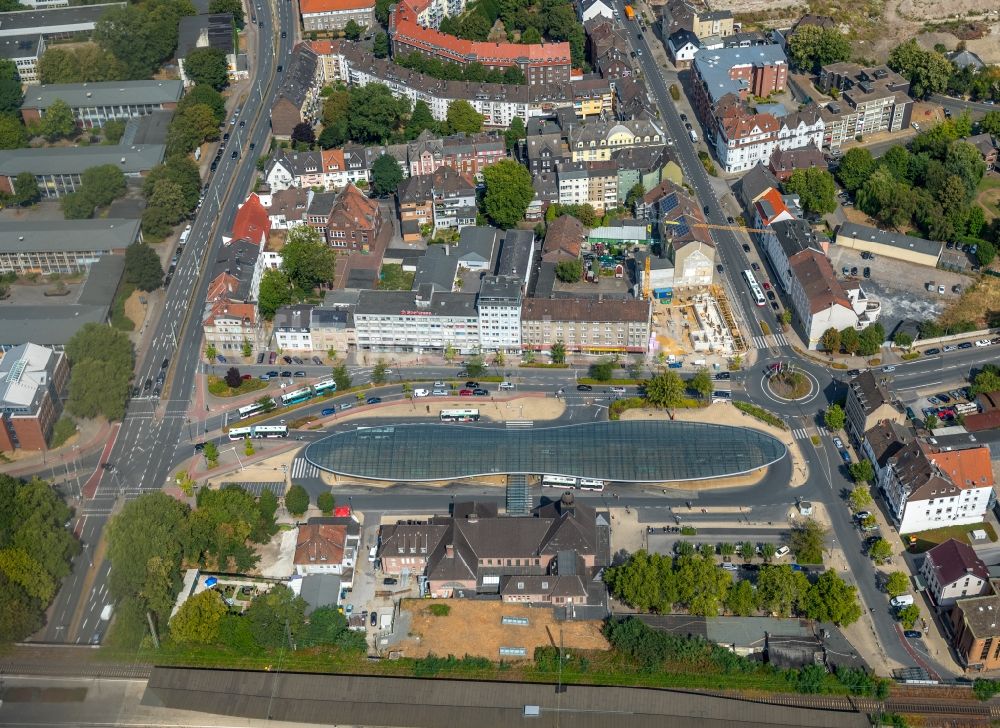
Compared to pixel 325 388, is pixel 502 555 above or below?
above

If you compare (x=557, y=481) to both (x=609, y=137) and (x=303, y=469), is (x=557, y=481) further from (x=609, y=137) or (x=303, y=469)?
(x=609, y=137)

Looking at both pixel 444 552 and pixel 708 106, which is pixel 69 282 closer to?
pixel 444 552

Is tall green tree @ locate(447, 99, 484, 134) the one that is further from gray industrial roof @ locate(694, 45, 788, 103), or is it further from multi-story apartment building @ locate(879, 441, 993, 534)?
multi-story apartment building @ locate(879, 441, 993, 534)

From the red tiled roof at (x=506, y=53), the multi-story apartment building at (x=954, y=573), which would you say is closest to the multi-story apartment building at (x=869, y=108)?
the red tiled roof at (x=506, y=53)

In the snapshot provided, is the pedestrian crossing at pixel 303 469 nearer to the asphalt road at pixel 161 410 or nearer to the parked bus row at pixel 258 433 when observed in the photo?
the parked bus row at pixel 258 433

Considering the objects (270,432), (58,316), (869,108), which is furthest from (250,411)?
(869,108)

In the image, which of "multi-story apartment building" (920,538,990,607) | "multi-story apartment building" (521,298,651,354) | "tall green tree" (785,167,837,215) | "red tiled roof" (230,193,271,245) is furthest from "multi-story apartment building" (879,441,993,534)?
"red tiled roof" (230,193,271,245)
